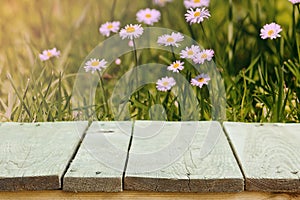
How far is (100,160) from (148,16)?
3.12 ft

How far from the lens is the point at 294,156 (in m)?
1.85

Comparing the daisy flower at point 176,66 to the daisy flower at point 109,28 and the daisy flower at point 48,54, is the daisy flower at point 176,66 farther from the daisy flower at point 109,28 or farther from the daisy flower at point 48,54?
the daisy flower at point 48,54

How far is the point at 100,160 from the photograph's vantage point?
1.83 meters

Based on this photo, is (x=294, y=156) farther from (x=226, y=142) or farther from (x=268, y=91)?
(x=268, y=91)

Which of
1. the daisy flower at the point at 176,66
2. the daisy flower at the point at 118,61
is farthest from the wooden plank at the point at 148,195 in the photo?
the daisy flower at the point at 118,61

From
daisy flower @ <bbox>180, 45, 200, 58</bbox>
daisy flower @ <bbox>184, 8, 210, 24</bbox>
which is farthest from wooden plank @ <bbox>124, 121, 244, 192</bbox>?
daisy flower @ <bbox>184, 8, 210, 24</bbox>

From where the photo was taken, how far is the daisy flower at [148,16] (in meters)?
2.58

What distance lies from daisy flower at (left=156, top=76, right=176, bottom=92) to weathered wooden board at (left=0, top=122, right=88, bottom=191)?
13.0 inches

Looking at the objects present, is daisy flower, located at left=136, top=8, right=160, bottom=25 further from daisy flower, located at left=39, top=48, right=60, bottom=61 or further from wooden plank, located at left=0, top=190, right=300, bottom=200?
wooden plank, located at left=0, top=190, right=300, bottom=200

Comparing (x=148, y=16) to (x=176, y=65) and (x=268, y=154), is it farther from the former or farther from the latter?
(x=268, y=154)

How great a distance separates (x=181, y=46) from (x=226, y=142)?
0.65 metres

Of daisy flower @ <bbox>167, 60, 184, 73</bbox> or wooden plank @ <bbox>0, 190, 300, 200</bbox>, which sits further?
daisy flower @ <bbox>167, 60, 184, 73</bbox>

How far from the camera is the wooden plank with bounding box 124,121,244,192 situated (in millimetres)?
1701

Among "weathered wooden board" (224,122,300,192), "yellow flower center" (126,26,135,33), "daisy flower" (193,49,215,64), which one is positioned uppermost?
"yellow flower center" (126,26,135,33)
